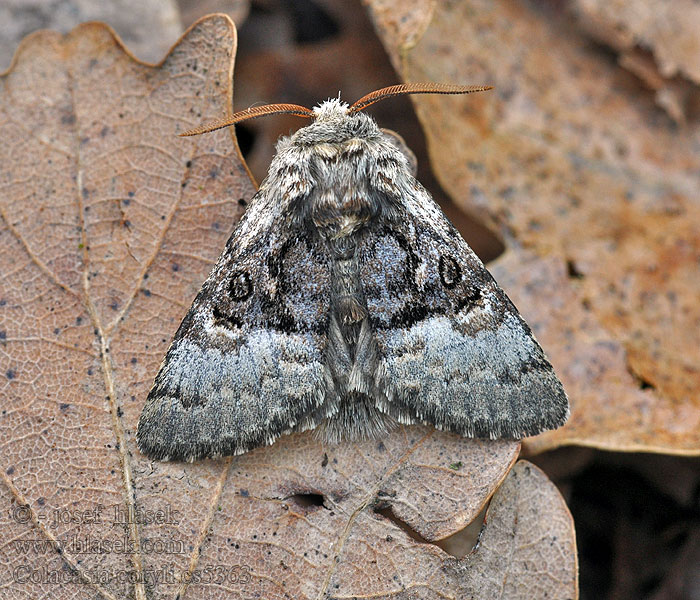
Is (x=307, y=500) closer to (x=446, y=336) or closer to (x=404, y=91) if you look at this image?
(x=446, y=336)

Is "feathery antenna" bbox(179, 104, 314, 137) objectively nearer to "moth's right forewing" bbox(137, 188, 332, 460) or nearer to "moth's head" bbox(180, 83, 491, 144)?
"moth's head" bbox(180, 83, 491, 144)

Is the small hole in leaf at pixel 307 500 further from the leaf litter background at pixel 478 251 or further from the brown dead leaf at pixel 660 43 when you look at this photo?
the brown dead leaf at pixel 660 43

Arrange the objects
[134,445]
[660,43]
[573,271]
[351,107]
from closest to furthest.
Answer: [134,445]
[351,107]
[573,271]
[660,43]

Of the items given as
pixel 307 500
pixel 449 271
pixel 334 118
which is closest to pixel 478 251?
pixel 449 271

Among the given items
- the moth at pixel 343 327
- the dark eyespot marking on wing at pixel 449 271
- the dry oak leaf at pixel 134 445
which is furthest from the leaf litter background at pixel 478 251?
the dark eyespot marking on wing at pixel 449 271

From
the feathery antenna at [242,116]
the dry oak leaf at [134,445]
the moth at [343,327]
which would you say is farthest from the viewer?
the feathery antenna at [242,116]

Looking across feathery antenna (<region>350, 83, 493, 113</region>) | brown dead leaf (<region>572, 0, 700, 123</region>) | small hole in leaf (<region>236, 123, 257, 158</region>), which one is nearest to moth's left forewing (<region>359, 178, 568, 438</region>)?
feathery antenna (<region>350, 83, 493, 113</region>)
